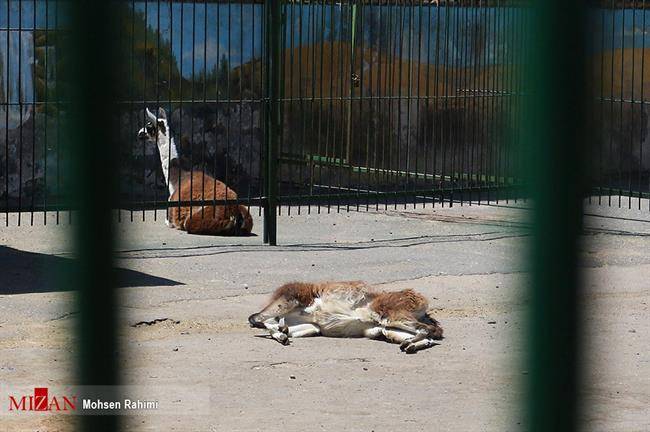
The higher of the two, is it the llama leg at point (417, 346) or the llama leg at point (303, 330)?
the llama leg at point (303, 330)

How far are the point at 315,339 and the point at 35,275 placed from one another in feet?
9.45

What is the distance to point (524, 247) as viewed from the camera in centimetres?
154

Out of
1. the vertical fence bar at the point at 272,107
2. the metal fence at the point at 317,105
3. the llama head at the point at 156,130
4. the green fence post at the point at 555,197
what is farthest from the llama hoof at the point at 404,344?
the green fence post at the point at 555,197

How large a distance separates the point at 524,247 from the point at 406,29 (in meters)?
14.7

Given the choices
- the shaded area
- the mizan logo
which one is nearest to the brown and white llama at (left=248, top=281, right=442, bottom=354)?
the shaded area

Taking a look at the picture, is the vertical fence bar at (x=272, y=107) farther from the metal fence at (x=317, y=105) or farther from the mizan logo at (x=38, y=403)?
the mizan logo at (x=38, y=403)

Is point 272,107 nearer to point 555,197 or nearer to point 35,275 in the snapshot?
point 35,275

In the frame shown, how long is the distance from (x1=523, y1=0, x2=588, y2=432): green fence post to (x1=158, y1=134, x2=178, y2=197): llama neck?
1077 centimetres

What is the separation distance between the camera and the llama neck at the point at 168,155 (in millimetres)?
12250

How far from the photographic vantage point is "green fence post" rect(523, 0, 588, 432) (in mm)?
1445

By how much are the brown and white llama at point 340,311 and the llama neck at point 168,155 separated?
4609 millimetres

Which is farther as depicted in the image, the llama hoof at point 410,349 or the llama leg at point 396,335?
the llama leg at point 396,335

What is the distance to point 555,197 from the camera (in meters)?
1.49

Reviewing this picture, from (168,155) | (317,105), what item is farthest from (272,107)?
(317,105)
